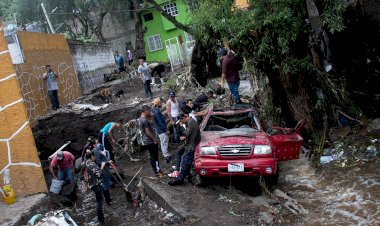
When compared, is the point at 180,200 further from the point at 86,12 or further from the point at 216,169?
the point at 86,12

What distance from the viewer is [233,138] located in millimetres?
7699

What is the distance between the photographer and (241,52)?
1068 cm

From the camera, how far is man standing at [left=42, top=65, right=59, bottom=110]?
588 inches

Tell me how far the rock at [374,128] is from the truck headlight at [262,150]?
12.6ft

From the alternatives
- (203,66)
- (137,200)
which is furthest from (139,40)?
(137,200)

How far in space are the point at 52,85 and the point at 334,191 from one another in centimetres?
1161

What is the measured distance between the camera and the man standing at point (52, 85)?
1493 centimetres

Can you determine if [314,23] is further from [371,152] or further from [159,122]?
[159,122]

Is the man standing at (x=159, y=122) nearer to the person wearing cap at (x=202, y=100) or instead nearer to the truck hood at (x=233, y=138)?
the truck hood at (x=233, y=138)

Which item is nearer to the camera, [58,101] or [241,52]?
[241,52]

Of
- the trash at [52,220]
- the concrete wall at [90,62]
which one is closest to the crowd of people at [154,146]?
the trash at [52,220]

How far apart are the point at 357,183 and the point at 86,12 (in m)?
30.5

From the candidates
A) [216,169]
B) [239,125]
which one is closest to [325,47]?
[239,125]

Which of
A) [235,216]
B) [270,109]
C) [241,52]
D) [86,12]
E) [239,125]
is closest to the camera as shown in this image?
[235,216]
